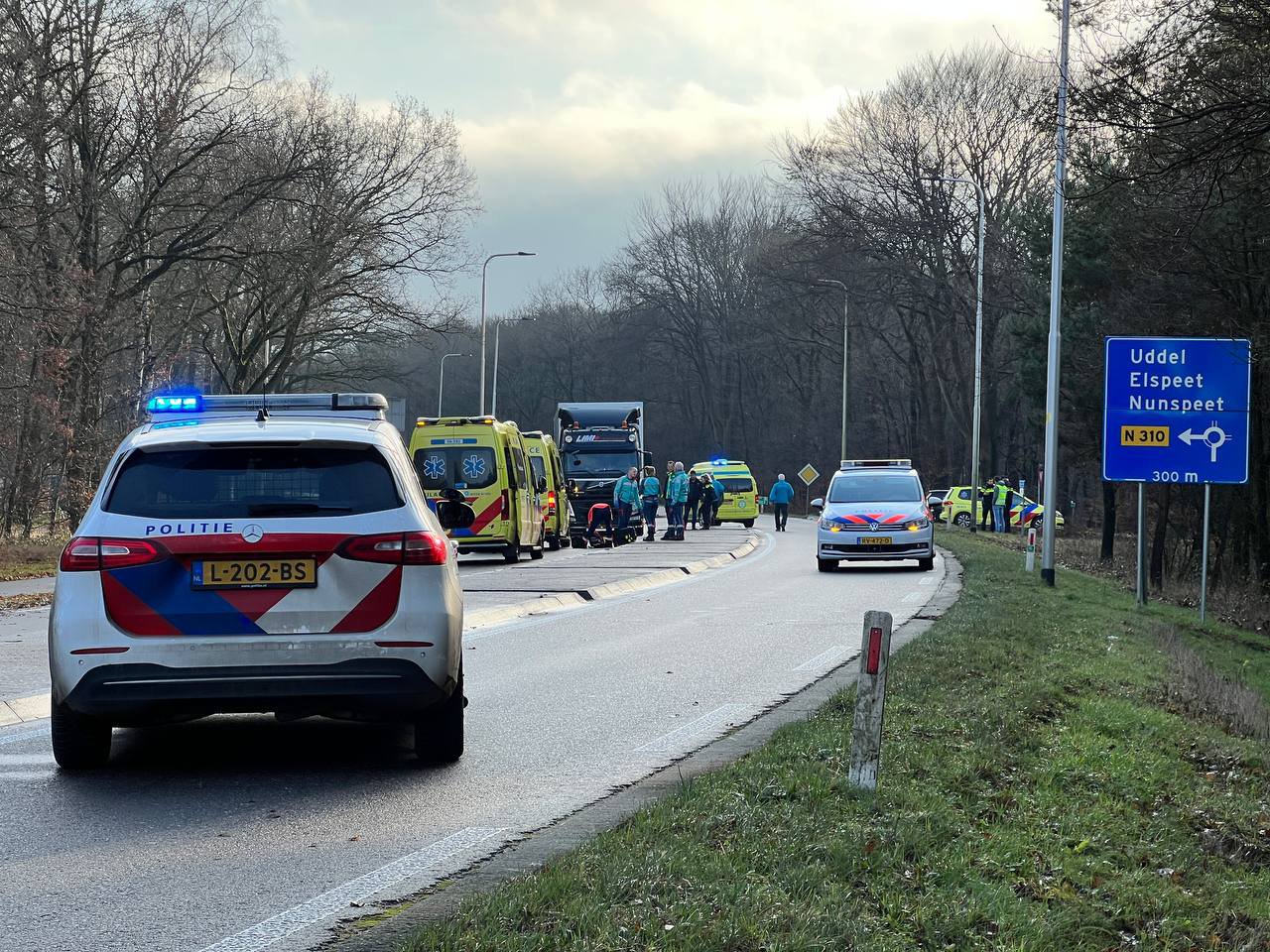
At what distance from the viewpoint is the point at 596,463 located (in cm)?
4244

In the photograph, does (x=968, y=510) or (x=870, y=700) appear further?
(x=968, y=510)

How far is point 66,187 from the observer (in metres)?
28.2

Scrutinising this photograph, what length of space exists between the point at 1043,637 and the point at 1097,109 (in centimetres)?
486

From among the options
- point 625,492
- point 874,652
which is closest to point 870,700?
point 874,652

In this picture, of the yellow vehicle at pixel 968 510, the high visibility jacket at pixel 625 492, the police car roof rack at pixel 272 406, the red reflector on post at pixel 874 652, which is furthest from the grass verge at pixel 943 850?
the yellow vehicle at pixel 968 510

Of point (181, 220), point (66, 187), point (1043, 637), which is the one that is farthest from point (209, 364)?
point (1043, 637)

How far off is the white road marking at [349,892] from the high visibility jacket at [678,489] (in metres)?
33.5

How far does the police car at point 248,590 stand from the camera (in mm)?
7398

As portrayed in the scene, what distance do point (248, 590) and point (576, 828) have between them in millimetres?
1997

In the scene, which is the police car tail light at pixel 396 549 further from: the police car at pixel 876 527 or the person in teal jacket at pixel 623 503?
the person in teal jacket at pixel 623 503

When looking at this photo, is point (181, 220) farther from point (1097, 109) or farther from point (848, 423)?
point (848, 423)

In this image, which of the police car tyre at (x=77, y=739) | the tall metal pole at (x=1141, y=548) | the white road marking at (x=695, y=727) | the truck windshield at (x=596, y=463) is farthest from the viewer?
the truck windshield at (x=596, y=463)

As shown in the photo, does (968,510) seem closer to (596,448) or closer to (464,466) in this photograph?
(596,448)

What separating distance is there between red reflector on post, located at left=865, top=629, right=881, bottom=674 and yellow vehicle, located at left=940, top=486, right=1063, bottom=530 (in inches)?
1672
